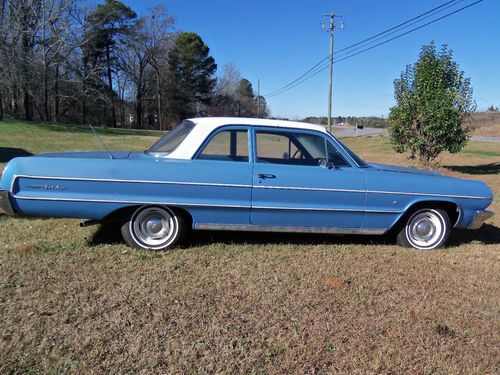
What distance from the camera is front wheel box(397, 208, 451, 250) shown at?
17.3 ft

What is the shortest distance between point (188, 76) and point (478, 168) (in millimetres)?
47814

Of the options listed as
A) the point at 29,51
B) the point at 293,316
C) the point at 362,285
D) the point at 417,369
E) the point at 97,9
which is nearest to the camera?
the point at 417,369

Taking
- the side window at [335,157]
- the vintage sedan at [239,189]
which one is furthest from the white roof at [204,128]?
the side window at [335,157]

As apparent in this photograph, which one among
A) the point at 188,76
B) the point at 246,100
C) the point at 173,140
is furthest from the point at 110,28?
the point at 173,140

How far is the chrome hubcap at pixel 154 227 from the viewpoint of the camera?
4648 millimetres

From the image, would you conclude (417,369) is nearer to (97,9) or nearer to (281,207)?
(281,207)

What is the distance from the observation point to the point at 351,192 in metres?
4.82

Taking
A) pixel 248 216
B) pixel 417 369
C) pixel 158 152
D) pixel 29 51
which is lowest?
pixel 417 369

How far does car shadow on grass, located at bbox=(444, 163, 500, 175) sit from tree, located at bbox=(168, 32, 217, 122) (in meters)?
45.3

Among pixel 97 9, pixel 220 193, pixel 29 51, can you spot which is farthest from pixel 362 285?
pixel 97 9

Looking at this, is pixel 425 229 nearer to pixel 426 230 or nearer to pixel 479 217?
pixel 426 230

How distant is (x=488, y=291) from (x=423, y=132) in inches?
402

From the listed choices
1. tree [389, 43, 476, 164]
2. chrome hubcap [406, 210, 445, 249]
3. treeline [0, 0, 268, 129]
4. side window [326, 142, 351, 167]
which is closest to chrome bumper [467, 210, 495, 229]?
chrome hubcap [406, 210, 445, 249]

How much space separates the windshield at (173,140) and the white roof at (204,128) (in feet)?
0.23
